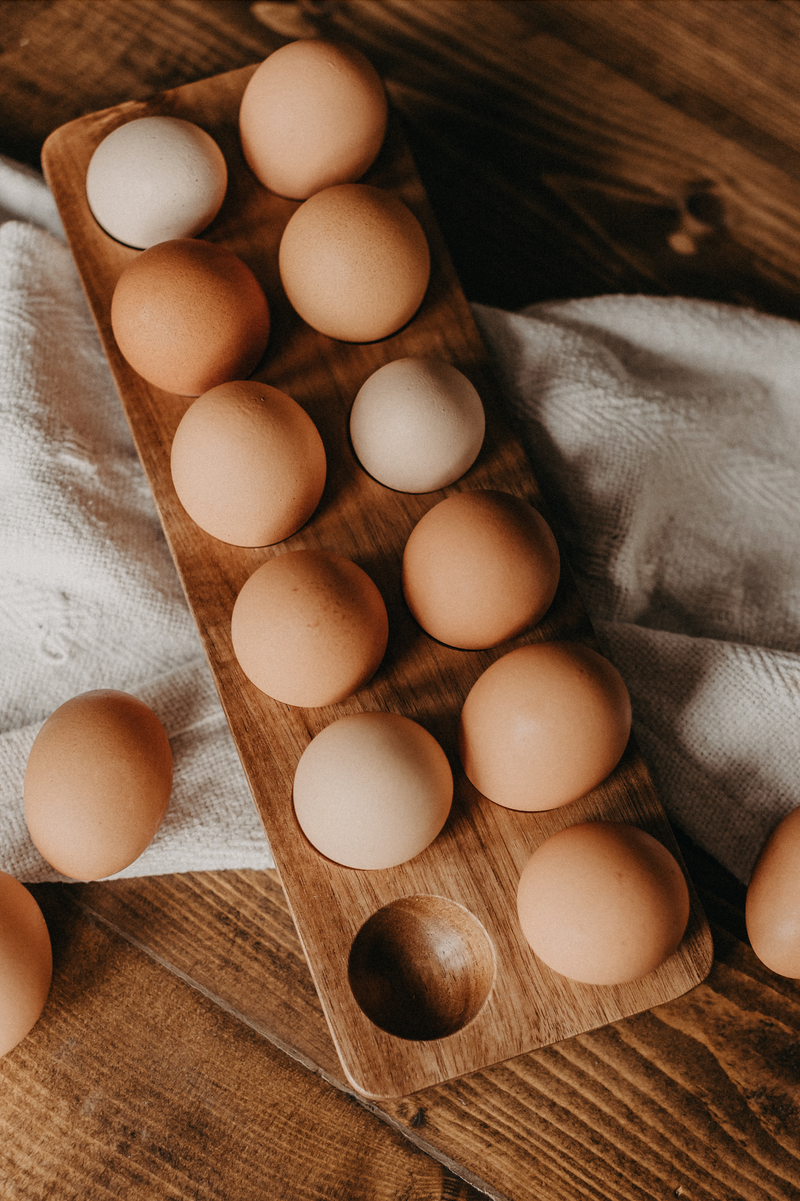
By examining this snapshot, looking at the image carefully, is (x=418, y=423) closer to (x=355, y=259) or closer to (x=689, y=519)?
(x=355, y=259)

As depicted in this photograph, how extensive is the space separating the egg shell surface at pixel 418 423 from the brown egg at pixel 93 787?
0.65 feet

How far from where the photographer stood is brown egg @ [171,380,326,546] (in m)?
0.47

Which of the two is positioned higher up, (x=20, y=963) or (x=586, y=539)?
(x=586, y=539)

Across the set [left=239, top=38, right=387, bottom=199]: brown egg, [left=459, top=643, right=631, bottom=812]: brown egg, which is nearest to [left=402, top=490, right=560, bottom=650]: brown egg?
[left=459, top=643, right=631, bottom=812]: brown egg

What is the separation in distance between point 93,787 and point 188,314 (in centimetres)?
26

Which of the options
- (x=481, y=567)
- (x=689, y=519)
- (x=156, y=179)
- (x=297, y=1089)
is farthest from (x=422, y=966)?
(x=156, y=179)

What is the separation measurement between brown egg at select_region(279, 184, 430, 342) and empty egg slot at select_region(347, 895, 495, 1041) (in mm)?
330

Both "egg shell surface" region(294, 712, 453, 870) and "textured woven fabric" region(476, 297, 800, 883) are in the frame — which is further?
"textured woven fabric" region(476, 297, 800, 883)

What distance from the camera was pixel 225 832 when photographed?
0.53 metres

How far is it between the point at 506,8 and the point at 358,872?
27.1 inches

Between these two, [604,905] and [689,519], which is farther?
[689,519]

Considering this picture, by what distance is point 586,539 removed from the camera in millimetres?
596

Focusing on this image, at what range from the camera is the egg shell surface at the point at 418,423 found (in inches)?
19.3

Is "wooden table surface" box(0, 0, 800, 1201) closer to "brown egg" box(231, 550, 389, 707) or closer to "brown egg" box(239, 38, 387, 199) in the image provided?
"brown egg" box(231, 550, 389, 707)
